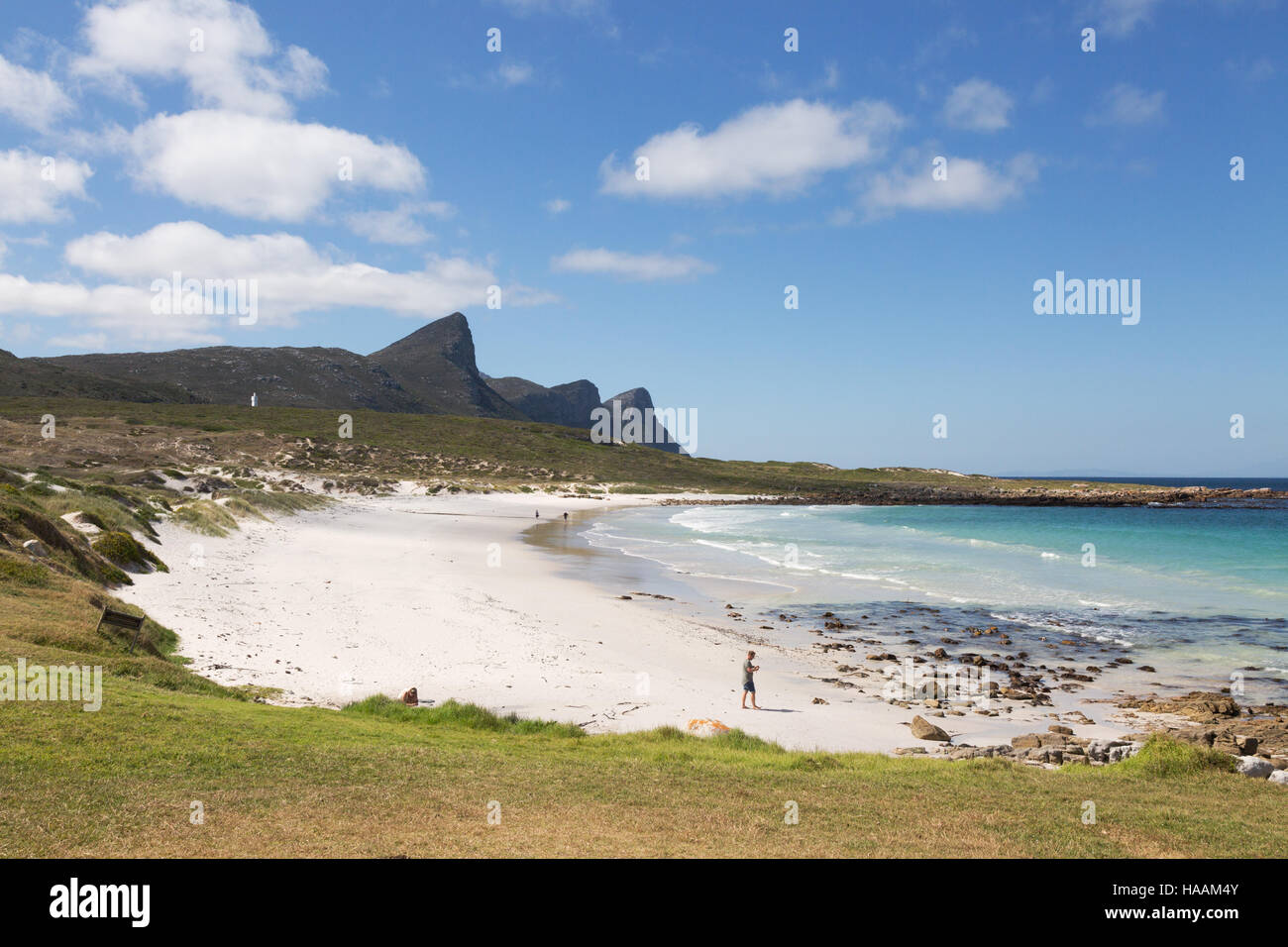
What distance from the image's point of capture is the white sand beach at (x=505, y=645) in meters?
15.4

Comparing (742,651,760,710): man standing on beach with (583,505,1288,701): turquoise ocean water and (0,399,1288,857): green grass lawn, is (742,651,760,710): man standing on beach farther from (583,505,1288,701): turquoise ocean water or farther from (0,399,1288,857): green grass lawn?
(583,505,1288,701): turquoise ocean water

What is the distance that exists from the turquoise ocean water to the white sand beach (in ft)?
22.2

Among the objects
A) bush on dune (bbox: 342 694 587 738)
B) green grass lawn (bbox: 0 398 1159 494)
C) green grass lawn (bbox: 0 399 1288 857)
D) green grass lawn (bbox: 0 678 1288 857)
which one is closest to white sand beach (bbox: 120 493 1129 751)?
bush on dune (bbox: 342 694 587 738)

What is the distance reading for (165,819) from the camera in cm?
706

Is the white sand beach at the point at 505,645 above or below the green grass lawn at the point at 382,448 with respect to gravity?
below

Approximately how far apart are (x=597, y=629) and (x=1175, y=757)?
1487 cm

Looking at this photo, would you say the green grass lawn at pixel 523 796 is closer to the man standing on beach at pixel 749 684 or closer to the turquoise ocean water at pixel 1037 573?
the man standing on beach at pixel 749 684

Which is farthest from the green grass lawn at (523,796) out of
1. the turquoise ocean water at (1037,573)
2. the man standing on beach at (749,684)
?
the turquoise ocean water at (1037,573)

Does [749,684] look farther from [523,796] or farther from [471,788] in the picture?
[471,788]

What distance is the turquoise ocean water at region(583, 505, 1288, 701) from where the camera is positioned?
2558 centimetres

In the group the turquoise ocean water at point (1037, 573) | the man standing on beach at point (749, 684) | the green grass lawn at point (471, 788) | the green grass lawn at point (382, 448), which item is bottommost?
the turquoise ocean water at point (1037, 573)

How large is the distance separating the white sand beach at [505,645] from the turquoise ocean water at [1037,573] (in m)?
6.75
